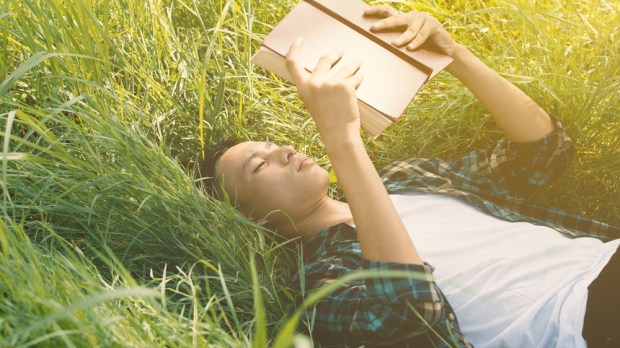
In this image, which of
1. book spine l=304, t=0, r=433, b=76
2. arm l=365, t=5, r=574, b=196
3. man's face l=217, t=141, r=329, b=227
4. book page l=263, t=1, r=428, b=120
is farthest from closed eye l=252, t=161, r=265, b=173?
arm l=365, t=5, r=574, b=196

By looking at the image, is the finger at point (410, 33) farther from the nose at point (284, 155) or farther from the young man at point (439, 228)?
the nose at point (284, 155)

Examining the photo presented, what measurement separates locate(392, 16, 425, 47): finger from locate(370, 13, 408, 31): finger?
26 millimetres

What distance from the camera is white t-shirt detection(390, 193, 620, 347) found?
4.74 ft

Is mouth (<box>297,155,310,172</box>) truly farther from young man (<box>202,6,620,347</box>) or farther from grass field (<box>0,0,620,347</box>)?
grass field (<box>0,0,620,347</box>)

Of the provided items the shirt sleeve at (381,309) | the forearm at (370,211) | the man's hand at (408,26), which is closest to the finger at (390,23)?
the man's hand at (408,26)

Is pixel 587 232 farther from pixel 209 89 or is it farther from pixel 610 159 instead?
pixel 209 89

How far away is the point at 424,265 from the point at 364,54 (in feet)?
1.86

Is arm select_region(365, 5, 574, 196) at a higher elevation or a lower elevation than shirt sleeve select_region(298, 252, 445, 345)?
higher

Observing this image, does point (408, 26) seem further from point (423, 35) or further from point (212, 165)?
point (212, 165)

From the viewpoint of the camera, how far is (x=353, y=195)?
1447mm

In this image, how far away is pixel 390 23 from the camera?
5.35 ft

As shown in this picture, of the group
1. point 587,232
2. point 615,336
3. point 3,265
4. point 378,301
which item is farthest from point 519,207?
point 3,265

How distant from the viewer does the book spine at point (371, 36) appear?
1573 millimetres

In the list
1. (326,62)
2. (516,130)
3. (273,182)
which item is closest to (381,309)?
(273,182)
